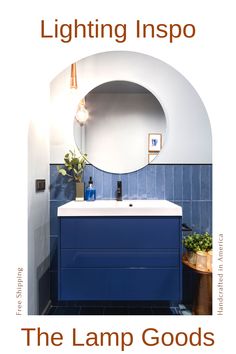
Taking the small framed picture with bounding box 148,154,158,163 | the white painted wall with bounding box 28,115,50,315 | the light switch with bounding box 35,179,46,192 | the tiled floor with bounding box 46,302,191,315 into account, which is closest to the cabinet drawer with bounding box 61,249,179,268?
the white painted wall with bounding box 28,115,50,315

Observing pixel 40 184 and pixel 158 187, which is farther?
pixel 158 187

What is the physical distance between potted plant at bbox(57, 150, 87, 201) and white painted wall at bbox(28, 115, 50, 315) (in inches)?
5.3

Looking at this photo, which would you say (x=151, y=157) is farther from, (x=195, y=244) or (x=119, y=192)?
(x=195, y=244)

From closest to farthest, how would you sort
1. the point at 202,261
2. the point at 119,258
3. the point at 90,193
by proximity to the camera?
the point at 119,258 → the point at 202,261 → the point at 90,193

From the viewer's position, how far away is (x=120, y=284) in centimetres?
151

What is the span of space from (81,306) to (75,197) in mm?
792

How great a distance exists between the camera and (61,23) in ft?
3.69

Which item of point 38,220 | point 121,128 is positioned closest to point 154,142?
point 121,128

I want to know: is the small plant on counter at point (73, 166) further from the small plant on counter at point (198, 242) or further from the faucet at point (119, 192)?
the small plant on counter at point (198, 242)

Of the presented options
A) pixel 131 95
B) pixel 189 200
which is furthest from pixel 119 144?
pixel 189 200

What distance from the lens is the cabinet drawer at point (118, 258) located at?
1500mm

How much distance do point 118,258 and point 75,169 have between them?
738mm

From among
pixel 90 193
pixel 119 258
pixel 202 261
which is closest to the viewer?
pixel 119 258

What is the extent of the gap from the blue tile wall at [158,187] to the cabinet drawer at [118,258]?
1.73ft
